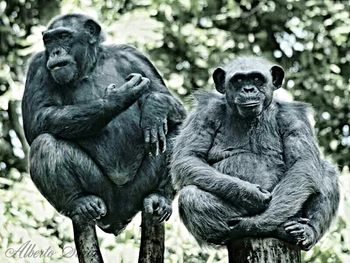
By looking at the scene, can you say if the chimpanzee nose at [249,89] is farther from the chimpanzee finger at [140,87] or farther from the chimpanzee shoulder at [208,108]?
the chimpanzee finger at [140,87]

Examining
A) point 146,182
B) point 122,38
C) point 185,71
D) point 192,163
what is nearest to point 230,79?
point 192,163

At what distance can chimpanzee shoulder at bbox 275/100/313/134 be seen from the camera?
16.0ft

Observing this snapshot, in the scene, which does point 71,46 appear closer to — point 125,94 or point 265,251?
point 125,94

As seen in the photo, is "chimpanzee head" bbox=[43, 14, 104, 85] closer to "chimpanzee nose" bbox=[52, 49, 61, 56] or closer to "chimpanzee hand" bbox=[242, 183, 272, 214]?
"chimpanzee nose" bbox=[52, 49, 61, 56]

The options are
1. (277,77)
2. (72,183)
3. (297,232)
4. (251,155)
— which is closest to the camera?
(297,232)

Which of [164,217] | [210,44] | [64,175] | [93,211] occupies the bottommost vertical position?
[210,44]

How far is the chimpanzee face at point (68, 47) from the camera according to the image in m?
5.24

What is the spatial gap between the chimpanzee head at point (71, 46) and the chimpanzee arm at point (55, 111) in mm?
122

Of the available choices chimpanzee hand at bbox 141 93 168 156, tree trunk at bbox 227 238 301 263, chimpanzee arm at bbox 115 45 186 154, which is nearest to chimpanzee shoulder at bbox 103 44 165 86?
chimpanzee arm at bbox 115 45 186 154

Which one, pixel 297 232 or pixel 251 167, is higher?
pixel 251 167

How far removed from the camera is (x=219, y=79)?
4.95 metres

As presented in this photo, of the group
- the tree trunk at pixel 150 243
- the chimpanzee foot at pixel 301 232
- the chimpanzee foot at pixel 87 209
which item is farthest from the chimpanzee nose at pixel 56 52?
the chimpanzee foot at pixel 301 232

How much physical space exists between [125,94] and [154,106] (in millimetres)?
223

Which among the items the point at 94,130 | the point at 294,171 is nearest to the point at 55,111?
the point at 94,130
